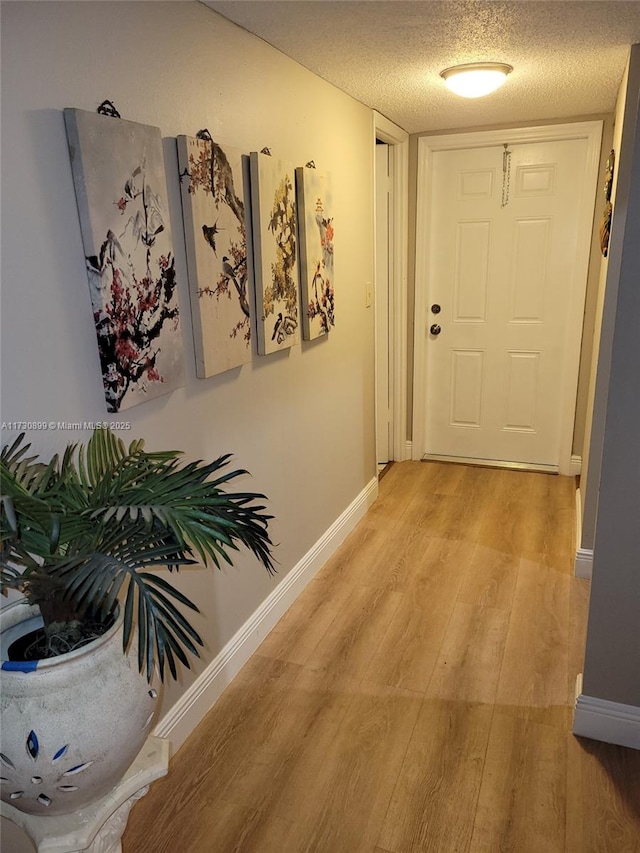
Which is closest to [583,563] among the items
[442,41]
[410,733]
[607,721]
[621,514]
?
[607,721]

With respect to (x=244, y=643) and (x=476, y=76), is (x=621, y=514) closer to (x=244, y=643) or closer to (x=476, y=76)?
(x=244, y=643)

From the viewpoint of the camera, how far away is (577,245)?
3.65m

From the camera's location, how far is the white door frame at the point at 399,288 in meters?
3.78

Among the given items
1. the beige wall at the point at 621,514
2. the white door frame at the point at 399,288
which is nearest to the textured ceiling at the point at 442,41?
the beige wall at the point at 621,514

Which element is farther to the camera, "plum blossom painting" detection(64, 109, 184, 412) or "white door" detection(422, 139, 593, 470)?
"white door" detection(422, 139, 593, 470)

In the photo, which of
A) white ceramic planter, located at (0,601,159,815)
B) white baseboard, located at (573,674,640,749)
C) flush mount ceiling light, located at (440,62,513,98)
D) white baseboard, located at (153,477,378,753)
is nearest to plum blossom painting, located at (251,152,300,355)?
flush mount ceiling light, located at (440,62,513,98)

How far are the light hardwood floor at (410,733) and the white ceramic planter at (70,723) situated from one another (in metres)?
0.76

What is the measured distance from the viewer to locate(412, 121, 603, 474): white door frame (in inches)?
138

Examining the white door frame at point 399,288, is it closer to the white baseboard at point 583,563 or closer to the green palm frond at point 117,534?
the white baseboard at point 583,563

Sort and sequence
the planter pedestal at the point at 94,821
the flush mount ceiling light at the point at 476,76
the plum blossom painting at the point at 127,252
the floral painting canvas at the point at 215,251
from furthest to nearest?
the flush mount ceiling light at the point at 476,76 < the floral painting canvas at the point at 215,251 < the plum blossom painting at the point at 127,252 < the planter pedestal at the point at 94,821

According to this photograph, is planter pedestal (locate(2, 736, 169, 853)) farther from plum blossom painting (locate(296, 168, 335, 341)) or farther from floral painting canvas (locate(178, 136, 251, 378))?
plum blossom painting (locate(296, 168, 335, 341))

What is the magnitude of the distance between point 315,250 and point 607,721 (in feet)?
6.53

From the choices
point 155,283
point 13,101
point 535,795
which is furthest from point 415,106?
point 535,795

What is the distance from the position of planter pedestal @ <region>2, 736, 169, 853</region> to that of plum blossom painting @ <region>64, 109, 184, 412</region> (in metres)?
0.81
